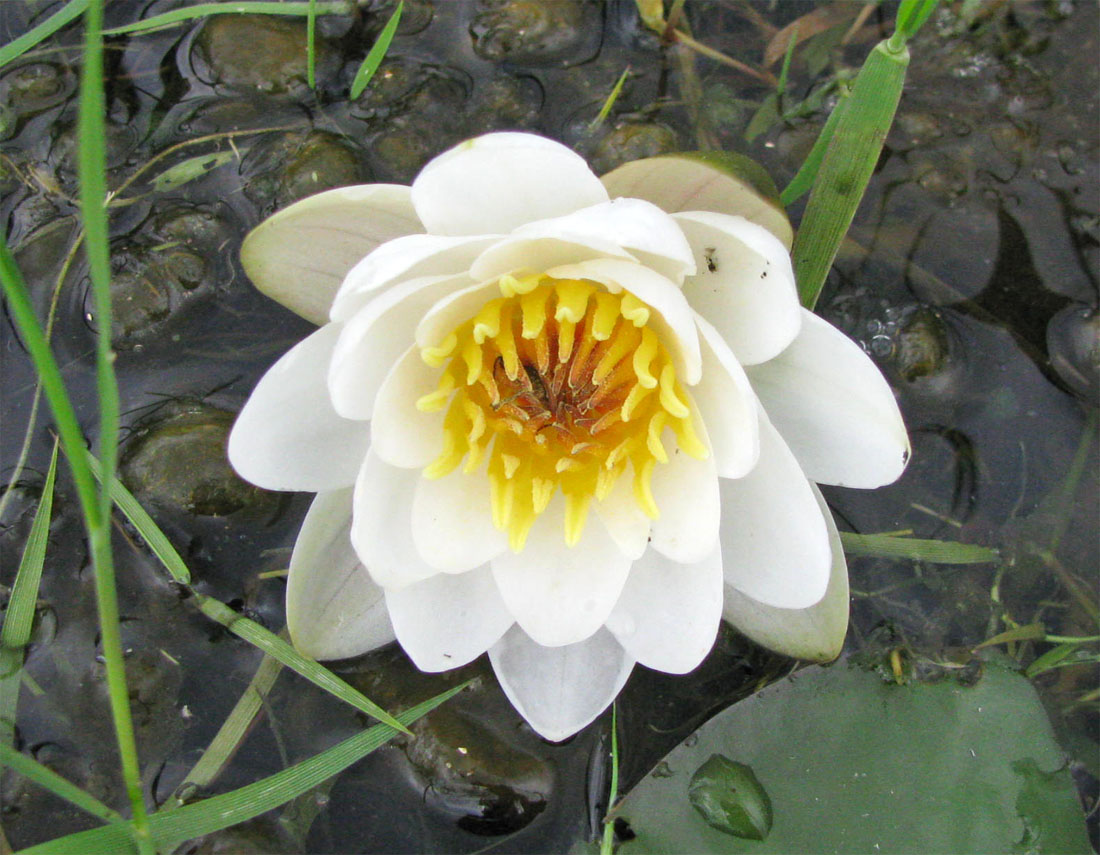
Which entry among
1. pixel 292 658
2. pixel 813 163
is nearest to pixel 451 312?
pixel 292 658

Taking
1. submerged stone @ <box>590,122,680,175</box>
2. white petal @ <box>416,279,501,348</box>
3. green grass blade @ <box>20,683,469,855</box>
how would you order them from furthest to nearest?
submerged stone @ <box>590,122,680,175</box>, green grass blade @ <box>20,683,469,855</box>, white petal @ <box>416,279,501,348</box>

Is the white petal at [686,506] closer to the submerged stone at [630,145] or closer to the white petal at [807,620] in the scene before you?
the white petal at [807,620]

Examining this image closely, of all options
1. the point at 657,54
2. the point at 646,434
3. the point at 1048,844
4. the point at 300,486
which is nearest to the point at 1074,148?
the point at 657,54

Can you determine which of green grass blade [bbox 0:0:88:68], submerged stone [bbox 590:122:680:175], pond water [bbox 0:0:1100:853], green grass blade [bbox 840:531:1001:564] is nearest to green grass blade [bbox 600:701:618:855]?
pond water [bbox 0:0:1100:853]

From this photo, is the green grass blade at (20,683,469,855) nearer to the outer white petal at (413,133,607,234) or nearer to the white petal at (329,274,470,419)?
the white petal at (329,274,470,419)

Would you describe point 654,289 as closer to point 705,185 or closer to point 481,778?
point 705,185

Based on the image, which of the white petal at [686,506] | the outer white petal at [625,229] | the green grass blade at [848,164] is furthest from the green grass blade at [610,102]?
the white petal at [686,506]
